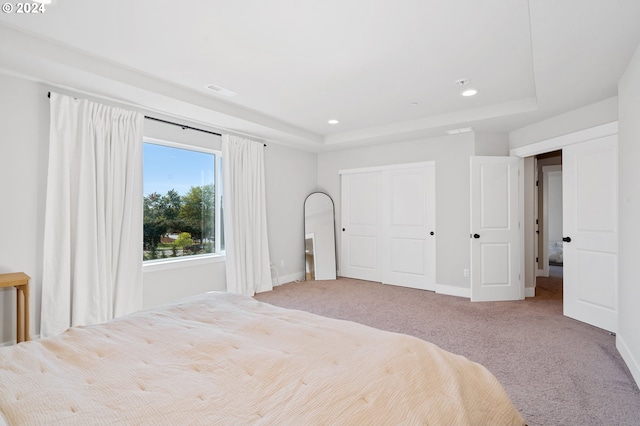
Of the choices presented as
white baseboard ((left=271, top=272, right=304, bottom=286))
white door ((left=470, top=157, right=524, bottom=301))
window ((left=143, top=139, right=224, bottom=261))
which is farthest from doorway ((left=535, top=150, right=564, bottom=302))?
window ((left=143, top=139, right=224, bottom=261))

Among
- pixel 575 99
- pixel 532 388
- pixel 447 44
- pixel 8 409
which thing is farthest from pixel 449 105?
pixel 8 409

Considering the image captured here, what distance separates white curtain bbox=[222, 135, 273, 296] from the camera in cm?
457

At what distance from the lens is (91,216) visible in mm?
3160

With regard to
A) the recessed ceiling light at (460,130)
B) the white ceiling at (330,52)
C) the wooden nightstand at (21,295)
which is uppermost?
the white ceiling at (330,52)

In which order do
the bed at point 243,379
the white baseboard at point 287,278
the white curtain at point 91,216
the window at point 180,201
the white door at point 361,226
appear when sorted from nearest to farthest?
the bed at point 243,379, the white curtain at point 91,216, the window at point 180,201, the white baseboard at point 287,278, the white door at point 361,226

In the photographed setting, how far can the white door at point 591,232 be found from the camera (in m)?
3.33

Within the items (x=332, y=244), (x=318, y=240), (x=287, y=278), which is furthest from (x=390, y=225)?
(x=287, y=278)

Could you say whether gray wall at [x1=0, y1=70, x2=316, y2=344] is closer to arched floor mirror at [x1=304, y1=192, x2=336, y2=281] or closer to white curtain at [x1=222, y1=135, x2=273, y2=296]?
white curtain at [x1=222, y1=135, x2=273, y2=296]

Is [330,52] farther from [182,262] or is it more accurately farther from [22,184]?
[182,262]

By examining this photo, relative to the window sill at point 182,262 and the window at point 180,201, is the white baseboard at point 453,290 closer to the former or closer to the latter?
the window sill at point 182,262

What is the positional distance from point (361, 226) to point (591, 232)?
325cm

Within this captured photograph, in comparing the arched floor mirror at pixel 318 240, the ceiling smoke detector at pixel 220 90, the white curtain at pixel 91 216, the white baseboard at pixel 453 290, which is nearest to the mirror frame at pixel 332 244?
the arched floor mirror at pixel 318 240

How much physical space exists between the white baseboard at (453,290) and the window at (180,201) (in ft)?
11.1

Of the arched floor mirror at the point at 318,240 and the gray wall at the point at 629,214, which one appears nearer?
the gray wall at the point at 629,214
